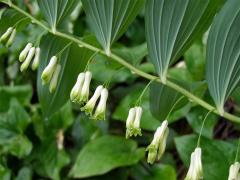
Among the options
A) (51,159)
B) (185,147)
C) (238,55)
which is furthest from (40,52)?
(51,159)

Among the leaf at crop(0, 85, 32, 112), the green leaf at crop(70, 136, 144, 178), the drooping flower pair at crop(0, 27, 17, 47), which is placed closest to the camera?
the drooping flower pair at crop(0, 27, 17, 47)

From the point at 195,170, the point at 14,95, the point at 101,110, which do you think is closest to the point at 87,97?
the point at 101,110

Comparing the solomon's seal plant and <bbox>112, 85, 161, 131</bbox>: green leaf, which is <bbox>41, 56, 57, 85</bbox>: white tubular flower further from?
<bbox>112, 85, 161, 131</bbox>: green leaf

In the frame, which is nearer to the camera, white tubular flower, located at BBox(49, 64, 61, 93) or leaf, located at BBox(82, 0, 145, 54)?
leaf, located at BBox(82, 0, 145, 54)

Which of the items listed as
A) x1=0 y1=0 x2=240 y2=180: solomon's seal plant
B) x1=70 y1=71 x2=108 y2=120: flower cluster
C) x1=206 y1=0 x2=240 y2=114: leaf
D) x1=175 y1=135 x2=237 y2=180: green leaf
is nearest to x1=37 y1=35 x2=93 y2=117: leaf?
x1=0 y1=0 x2=240 y2=180: solomon's seal plant

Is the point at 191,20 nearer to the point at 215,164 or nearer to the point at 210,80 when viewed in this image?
the point at 210,80

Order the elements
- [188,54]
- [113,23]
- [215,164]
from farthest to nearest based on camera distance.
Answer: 1. [188,54]
2. [215,164]
3. [113,23]
